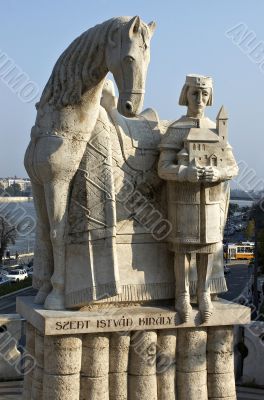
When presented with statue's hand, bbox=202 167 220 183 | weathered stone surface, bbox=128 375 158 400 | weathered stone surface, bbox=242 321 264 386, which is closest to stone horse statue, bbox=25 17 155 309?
statue's hand, bbox=202 167 220 183

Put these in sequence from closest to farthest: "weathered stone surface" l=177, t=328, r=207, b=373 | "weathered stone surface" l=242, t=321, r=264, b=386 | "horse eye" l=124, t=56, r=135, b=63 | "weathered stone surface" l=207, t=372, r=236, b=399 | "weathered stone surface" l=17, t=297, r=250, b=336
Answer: "horse eye" l=124, t=56, r=135, b=63 → "weathered stone surface" l=17, t=297, r=250, b=336 → "weathered stone surface" l=177, t=328, r=207, b=373 → "weathered stone surface" l=207, t=372, r=236, b=399 → "weathered stone surface" l=242, t=321, r=264, b=386

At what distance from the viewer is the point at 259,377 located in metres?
11.4

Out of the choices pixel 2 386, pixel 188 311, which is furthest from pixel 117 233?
Answer: pixel 2 386

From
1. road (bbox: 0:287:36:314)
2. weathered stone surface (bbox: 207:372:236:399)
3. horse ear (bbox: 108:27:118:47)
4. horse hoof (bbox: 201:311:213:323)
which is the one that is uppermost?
horse ear (bbox: 108:27:118:47)

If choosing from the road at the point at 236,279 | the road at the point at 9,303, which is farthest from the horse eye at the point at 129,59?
the road at the point at 236,279

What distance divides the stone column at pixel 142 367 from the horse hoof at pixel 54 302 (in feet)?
2.87

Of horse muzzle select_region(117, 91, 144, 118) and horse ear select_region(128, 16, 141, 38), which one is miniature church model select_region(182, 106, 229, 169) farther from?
horse ear select_region(128, 16, 141, 38)

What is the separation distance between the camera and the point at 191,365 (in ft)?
23.8

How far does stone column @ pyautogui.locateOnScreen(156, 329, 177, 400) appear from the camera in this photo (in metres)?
7.17

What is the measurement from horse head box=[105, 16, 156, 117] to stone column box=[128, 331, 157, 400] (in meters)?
2.50

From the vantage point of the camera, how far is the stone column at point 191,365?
23.7 ft

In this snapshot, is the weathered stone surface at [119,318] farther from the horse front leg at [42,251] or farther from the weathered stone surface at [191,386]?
the weathered stone surface at [191,386]

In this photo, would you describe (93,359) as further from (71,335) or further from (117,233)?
(117,233)

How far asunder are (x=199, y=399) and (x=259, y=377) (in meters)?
4.48
